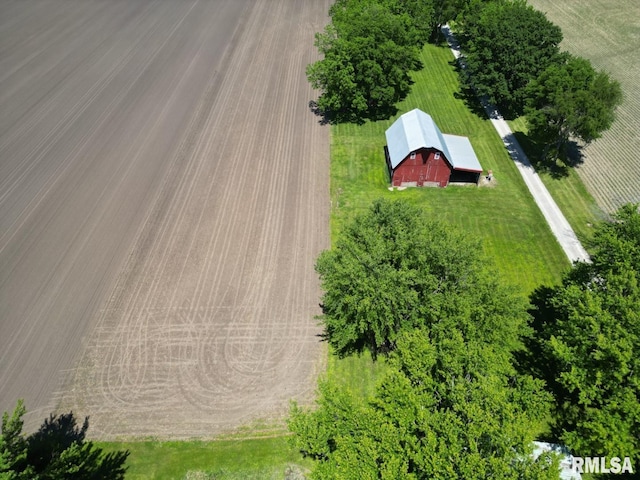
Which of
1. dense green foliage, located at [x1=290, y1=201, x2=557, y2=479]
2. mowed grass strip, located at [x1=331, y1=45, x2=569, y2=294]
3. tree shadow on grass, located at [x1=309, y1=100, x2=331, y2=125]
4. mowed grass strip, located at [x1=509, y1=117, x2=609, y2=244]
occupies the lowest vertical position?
tree shadow on grass, located at [x1=309, y1=100, x2=331, y2=125]

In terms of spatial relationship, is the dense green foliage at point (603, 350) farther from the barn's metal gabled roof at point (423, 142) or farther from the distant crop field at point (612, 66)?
the distant crop field at point (612, 66)

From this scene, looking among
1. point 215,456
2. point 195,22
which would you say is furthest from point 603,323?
point 195,22

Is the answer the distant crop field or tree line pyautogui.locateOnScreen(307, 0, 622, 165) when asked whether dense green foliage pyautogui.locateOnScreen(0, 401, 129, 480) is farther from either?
the distant crop field

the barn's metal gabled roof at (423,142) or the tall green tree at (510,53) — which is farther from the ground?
the tall green tree at (510,53)

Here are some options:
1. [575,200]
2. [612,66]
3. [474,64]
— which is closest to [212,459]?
[575,200]

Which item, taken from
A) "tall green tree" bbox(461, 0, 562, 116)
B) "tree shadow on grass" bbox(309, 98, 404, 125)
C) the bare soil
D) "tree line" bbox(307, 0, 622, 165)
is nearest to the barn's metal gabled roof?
"tree line" bbox(307, 0, 622, 165)

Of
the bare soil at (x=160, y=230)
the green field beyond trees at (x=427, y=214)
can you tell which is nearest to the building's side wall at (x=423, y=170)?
the green field beyond trees at (x=427, y=214)
